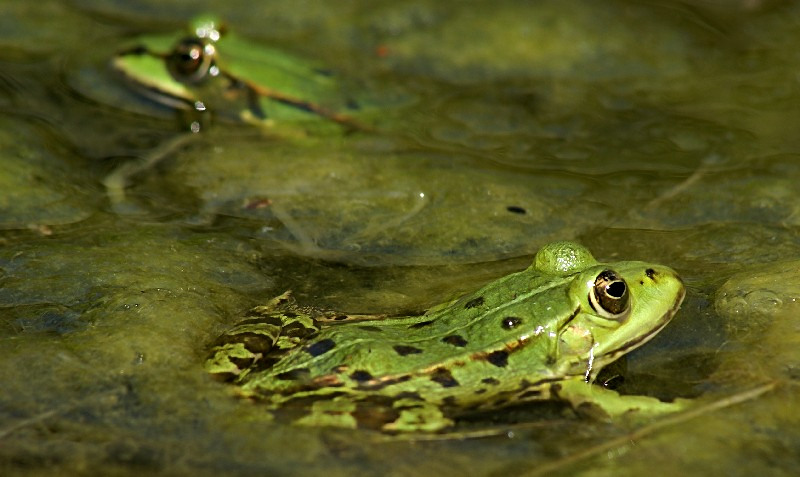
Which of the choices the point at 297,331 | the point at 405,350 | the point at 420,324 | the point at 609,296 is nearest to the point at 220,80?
the point at 297,331

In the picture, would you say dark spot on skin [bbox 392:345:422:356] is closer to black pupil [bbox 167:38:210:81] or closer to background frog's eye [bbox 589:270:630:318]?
background frog's eye [bbox 589:270:630:318]

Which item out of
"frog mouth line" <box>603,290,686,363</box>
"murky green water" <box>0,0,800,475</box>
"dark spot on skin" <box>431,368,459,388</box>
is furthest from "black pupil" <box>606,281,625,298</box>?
"dark spot on skin" <box>431,368,459,388</box>

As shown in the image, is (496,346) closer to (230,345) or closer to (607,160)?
(230,345)

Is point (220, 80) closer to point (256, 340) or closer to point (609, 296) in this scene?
point (256, 340)

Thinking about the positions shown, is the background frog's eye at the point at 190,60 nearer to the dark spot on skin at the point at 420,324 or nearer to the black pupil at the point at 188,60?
the black pupil at the point at 188,60

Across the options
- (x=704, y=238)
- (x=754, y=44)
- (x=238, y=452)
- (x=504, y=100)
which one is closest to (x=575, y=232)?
(x=704, y=238)

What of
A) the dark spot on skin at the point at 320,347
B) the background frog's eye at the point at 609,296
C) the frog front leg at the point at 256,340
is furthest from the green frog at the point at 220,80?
the background frog's eye at the point at 609,296
